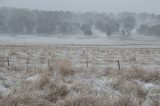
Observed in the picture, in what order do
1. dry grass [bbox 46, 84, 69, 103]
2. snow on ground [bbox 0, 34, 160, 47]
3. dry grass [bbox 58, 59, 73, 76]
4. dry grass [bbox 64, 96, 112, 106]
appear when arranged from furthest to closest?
snow on ground [bbox 0, 34, 160, 47], dry grass [bbox 58, 59, 73, 76], dry grass [bbox 46, 84, 69, 103], dry grass [bbox 64, 96, 112, 106]

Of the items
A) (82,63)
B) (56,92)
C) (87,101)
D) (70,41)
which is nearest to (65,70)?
(56,92)

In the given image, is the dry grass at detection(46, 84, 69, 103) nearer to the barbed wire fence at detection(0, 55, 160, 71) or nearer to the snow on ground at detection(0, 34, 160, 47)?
the barbed wire fence at detection(0, 55, 160, 71)

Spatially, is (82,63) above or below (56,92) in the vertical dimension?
below

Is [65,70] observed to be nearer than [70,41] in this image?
Yes

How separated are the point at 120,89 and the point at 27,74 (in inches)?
210

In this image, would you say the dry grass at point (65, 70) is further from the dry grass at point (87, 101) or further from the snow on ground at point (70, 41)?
the snow on ground at point (70, 41)

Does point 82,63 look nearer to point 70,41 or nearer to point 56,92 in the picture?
point 56,92

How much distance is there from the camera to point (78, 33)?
11194cm

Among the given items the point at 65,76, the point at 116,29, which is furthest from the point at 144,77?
the point at 116,29

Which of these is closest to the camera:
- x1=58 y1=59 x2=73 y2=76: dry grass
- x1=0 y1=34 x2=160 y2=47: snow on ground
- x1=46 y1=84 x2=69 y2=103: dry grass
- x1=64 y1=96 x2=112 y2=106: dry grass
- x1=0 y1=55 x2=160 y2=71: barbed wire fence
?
x1=64 y1=96 x2=112 y2=106: dry grass

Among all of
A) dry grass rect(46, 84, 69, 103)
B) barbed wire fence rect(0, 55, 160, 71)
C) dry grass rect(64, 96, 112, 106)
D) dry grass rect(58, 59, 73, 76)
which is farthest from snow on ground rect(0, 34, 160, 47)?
dry grass rect(64, 96, 112, 106)

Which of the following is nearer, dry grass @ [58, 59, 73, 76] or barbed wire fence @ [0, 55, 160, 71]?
dry grass @ [58, 59, 73, 76]

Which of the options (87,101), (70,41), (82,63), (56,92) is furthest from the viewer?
(70,41)

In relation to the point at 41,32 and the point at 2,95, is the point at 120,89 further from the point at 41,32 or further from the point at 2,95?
the point at 41,32
